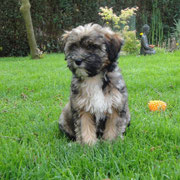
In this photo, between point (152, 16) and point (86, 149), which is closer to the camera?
point (86, 149)

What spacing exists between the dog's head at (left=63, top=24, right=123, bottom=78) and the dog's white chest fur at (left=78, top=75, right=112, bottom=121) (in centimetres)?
15

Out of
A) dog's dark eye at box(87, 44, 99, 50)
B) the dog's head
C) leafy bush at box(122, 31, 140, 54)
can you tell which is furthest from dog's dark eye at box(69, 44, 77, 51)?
leafy bush at box(122, 31, 140, 54)

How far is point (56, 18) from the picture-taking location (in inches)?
653

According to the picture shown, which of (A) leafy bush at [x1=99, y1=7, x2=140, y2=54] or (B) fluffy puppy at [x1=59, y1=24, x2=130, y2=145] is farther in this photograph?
(A) leafy bush at [x1=99, y1=7, x2=140, y2=54]

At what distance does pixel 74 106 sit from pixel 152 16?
1661 centimetres

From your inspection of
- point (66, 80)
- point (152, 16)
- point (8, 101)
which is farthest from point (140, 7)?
point (8, 101)

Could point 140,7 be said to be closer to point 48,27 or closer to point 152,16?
point 152,16

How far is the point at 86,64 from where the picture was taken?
3078 mm

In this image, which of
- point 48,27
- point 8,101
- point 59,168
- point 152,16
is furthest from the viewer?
point 152,16

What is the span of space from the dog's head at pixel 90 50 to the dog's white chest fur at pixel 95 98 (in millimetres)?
146

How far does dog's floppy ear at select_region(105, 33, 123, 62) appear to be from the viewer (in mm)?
3205

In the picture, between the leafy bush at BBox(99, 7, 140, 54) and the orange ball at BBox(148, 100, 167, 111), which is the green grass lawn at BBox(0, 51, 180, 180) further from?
the leafy bush at BBox(99, 7, 140, 54)

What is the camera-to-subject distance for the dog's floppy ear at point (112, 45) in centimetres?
321

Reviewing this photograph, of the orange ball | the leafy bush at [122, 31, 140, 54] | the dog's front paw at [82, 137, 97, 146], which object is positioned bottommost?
the dog's front paw at [82, 137, 97, 146]
